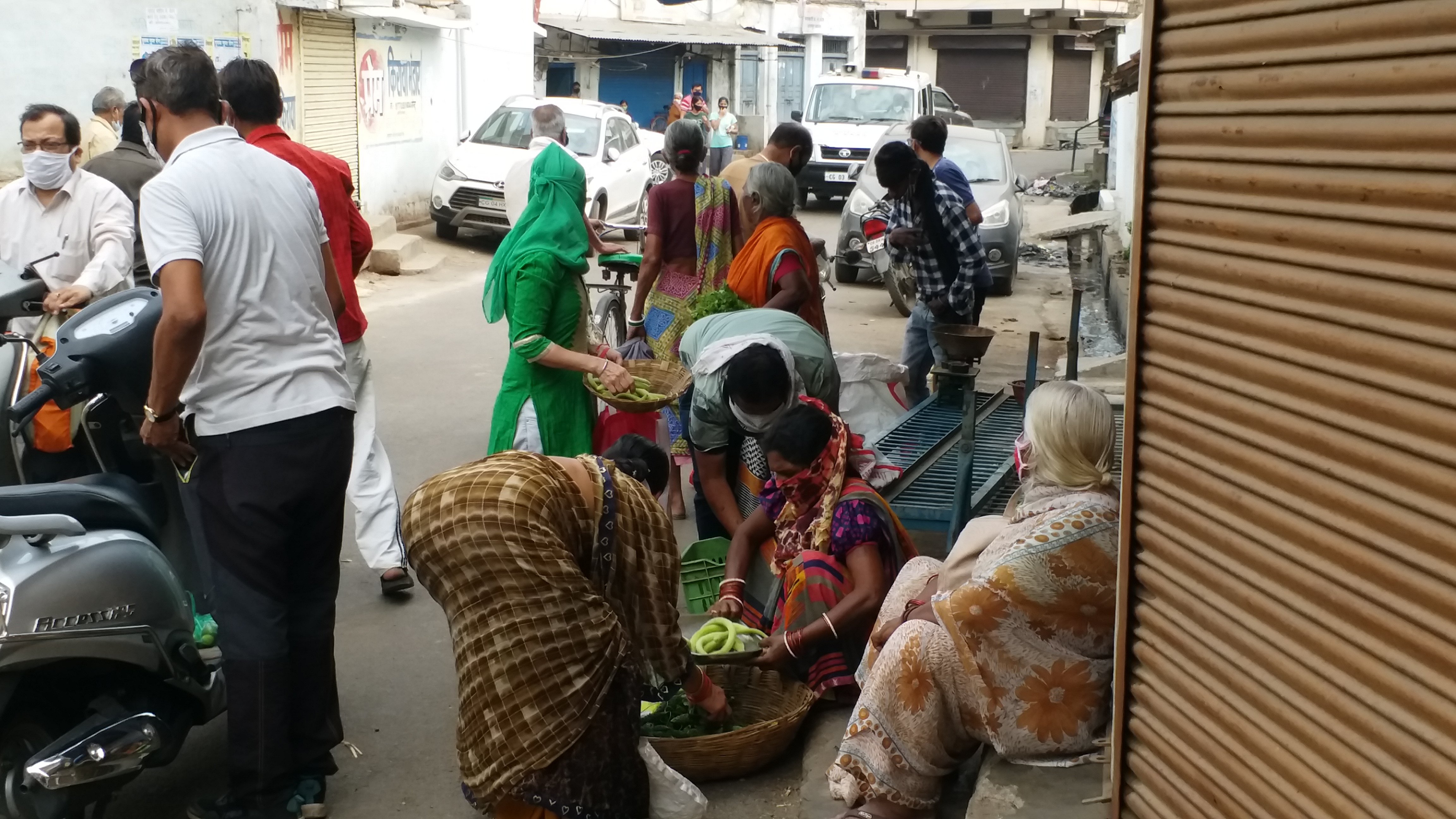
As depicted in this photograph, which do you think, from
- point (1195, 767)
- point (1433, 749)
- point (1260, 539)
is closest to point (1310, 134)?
point (1260, 539)

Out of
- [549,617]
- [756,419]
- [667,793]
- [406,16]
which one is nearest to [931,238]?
[756,419]

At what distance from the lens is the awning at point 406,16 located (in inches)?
635

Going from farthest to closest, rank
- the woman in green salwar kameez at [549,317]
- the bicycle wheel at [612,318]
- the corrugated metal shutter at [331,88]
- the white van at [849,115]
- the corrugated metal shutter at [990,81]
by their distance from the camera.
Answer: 1. the corrugated metal shutter at [990,81]
2. the white van at [849,115]
3. the corrugated metal shutter at [331,88]
4. the bicycle wheel at [612,318]
5. the woman in green salwar kameez at [549,317]

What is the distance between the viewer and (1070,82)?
41.9 metres

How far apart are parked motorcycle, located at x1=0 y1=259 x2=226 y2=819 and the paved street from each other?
17.5 inches

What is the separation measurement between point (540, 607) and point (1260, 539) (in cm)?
172

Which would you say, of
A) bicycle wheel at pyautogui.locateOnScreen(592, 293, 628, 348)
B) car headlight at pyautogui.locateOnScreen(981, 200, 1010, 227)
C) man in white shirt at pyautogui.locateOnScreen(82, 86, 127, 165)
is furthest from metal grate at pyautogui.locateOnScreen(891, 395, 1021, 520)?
car headlight at pyautogui.locateOnScreen(981, 200, 1010, 227)

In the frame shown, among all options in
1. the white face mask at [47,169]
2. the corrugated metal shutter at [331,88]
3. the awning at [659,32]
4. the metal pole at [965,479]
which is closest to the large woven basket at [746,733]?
the metal pole at [965,479]

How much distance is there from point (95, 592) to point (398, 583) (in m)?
2.11

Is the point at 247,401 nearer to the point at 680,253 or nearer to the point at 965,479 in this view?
the point at 965,479

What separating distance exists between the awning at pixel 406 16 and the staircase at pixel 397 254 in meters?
2.47

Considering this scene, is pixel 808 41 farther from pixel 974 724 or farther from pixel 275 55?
pixel 974 724

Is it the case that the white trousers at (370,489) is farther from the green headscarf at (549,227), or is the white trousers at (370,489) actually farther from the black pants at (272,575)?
the black pants at (272,575)

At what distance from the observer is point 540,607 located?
332 centimetres
